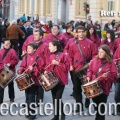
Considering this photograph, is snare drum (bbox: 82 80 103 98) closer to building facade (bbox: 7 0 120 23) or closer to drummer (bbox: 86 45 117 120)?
drummer (bbox: 86 45 117 120)

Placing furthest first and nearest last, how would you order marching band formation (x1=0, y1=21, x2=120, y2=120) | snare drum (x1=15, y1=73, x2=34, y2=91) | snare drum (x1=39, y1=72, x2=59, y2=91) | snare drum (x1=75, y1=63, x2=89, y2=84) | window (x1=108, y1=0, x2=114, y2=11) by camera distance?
window (x1=108, y1=0, x2=114, y2=11)
snare drum (x1=75, y1=63, x2=89, y2=84)
snare drum (x1=15, y1=73, x2=34, y2=91)
snare drum (x1=39, y1=72, x2=59, y2=91)
marching band formation (x1=0, y1=21, x2=120, y2=120)

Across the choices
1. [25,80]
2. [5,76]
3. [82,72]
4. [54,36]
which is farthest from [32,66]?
[54,36]

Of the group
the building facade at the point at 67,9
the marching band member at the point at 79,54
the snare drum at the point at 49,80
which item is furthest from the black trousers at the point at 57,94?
the building facade at the point at 67,9

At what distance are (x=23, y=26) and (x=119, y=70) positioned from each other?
1201 cm

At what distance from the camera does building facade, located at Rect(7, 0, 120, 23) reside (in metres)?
36.3

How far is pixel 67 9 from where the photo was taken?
141ft

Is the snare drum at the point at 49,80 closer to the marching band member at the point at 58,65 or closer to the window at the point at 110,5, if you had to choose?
the marching band member at the point at 58,65

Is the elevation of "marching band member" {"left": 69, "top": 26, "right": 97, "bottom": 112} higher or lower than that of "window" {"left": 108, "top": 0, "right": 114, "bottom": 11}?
lower

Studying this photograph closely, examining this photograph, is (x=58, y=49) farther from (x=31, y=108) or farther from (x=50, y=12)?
(x=50, y=12)

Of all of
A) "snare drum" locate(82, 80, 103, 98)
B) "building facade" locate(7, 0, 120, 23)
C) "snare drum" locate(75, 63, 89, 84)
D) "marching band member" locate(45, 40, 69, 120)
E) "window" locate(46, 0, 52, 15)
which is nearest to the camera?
"snare drum" locate(82, 80, 103, 98)

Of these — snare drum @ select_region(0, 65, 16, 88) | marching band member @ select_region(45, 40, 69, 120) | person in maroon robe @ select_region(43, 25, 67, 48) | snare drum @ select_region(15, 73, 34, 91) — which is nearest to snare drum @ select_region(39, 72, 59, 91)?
marching band member @ select_region(45, 40, 69, 120)

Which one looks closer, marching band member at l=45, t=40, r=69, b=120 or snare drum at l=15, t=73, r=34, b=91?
marching band member at l=45, t=40, r=69, b=120

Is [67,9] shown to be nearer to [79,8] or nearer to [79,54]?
[79,8]

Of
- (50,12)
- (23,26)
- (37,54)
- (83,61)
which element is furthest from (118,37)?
(50,12)
